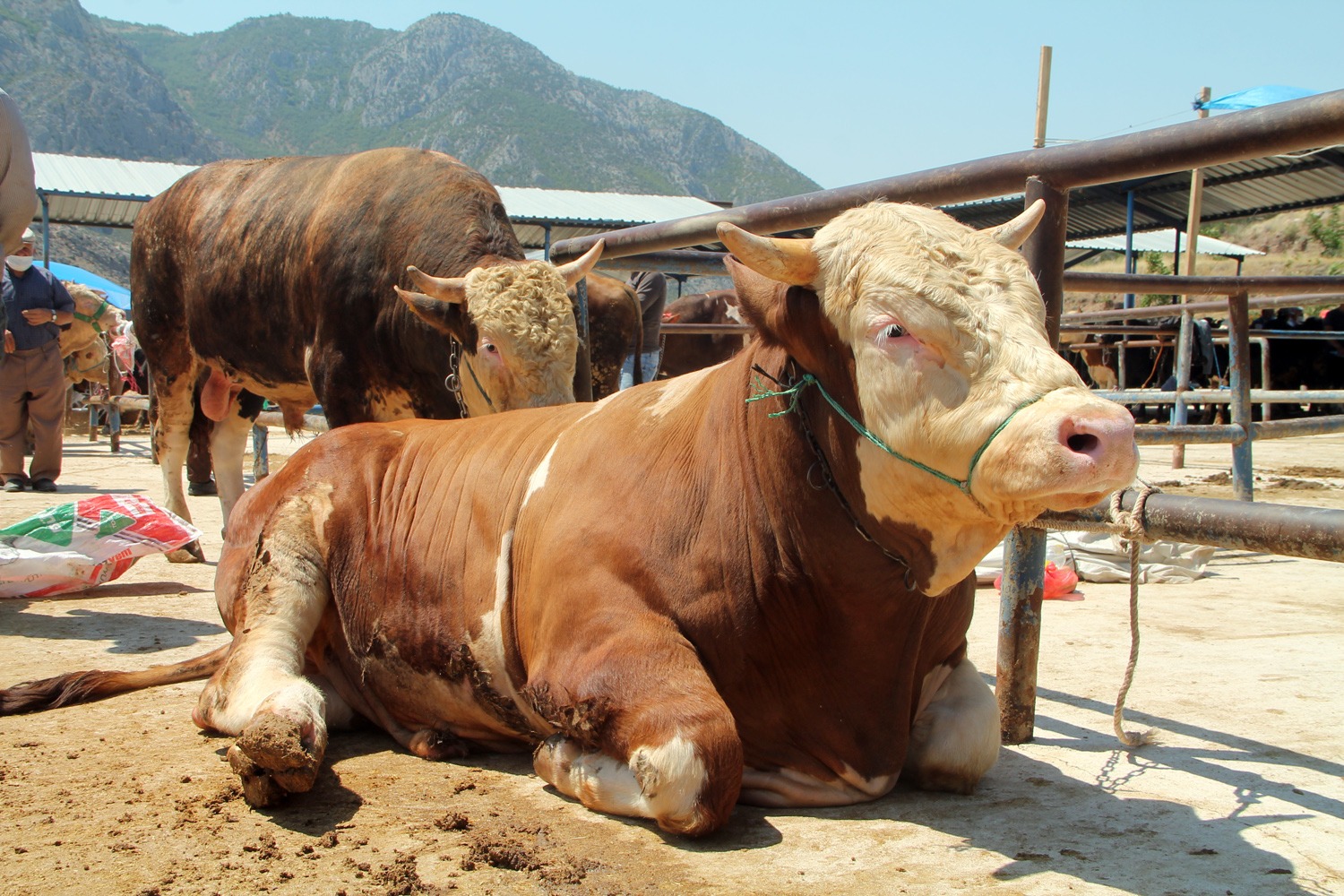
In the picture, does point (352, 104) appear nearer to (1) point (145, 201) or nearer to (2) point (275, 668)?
(1) point (145, 201)

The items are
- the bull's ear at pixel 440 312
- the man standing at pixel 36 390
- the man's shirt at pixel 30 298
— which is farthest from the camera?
the man standing at pixel 36 390

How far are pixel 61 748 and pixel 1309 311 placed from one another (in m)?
25.5

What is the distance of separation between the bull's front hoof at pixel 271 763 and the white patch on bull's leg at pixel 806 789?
967mm

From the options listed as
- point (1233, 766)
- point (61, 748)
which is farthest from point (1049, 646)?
point (61, 748)

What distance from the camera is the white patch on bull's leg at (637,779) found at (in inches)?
86.8

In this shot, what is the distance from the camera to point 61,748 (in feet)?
9.53

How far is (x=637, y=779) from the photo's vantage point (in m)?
2.29

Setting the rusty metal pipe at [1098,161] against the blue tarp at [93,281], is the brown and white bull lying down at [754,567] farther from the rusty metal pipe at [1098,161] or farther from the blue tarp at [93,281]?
the blue tarp at [93,281]

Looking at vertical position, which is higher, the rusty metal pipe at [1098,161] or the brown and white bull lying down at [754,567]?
the rusty metal pipe at [1098,161]

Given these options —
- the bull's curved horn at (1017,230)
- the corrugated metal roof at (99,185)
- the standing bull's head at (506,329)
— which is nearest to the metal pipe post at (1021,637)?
the bull's curved horn at (1017,230)

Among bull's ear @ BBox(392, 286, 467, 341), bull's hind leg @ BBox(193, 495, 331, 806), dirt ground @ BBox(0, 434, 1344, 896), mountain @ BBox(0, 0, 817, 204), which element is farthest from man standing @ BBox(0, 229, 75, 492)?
mountain @ BBox(0, 0, 817, 204)

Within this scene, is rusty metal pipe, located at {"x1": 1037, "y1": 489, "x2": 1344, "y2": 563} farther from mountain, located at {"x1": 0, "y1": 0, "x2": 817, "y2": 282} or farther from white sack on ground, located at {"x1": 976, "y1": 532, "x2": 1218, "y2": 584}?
mountain, located at {"x1": 0, "y1": 0, "x2": 817, "y2": 282}

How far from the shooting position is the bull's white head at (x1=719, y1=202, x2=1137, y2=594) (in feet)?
6.30

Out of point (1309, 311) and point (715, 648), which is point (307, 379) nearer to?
point (715, 648)
